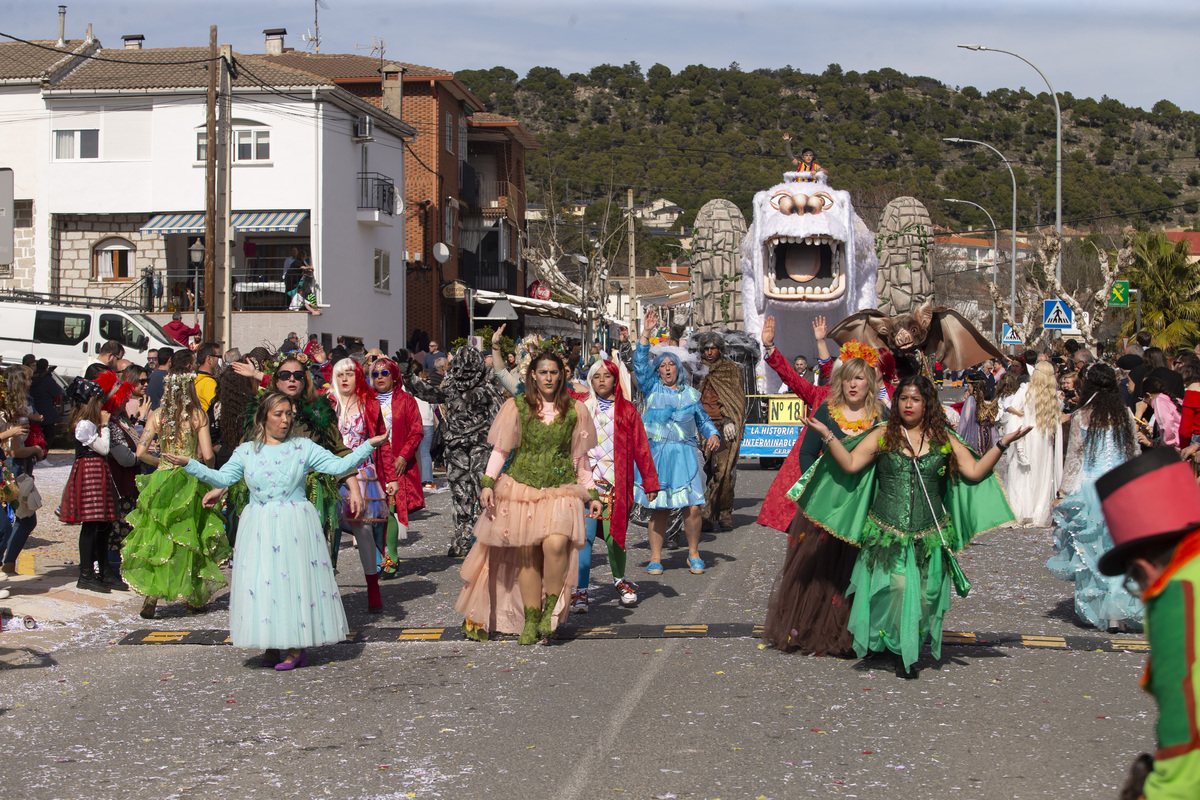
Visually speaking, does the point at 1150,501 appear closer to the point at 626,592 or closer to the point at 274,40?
the point at 626,592

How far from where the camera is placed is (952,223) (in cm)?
10219

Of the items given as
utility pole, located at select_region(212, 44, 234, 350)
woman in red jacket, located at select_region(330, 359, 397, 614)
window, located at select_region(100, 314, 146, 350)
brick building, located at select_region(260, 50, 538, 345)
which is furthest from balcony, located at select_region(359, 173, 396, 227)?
woman in red jacket, located at select_region(330, 359, 397, 614)

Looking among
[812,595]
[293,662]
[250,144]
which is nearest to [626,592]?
[812,595]

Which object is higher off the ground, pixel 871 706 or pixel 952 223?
pixel 952 223

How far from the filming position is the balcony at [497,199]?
45312mm

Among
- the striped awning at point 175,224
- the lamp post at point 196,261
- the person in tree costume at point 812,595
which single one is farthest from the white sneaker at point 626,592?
the striped awning at point 175,224

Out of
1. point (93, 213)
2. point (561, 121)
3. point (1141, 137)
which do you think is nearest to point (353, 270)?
point (93, 213)

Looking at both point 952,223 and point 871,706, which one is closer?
point 871,706

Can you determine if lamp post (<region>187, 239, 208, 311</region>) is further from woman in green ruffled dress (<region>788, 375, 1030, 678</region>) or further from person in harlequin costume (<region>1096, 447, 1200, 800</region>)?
person in harlequin costume (<region>1096, 447, 1200, 800</region>)

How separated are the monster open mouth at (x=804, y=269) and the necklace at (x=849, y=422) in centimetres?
1091

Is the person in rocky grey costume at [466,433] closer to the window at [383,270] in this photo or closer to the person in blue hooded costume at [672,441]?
the person in blue hooded costume at [672,441]

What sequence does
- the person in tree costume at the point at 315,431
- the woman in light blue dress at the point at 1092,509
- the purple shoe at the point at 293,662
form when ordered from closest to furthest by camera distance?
the purple shoe at the point at 293,662 → the woman in light blue dress at the point at 1092,509 → the person in tree costume at the point at 315,431

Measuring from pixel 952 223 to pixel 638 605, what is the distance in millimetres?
98900

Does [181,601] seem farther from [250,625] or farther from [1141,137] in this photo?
[1141,137]
